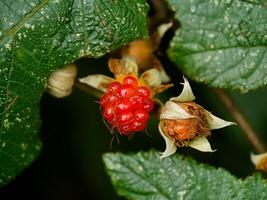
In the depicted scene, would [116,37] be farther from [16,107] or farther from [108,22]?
[16,107]

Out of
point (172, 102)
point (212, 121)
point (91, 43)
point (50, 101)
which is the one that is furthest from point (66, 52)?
point (50, 101)

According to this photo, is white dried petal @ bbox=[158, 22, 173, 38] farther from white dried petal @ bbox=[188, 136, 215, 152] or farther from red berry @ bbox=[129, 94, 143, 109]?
white dried petal @ bbox=[188, 136, 215, 152]

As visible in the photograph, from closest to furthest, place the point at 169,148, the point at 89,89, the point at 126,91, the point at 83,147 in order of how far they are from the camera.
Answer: the point at 169,148 < the point at 126,91 < the point at 89,89 < the point at 83,147

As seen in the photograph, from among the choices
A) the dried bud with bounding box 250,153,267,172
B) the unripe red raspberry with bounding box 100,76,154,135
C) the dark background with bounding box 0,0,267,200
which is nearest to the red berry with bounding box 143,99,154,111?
the unripe red raspberry with bounding box 100,76,154,135

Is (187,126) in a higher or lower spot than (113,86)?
lower

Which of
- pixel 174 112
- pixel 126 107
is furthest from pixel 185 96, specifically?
pixel 126 107

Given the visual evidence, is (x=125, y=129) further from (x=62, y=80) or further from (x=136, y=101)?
(x=62, y=80)
